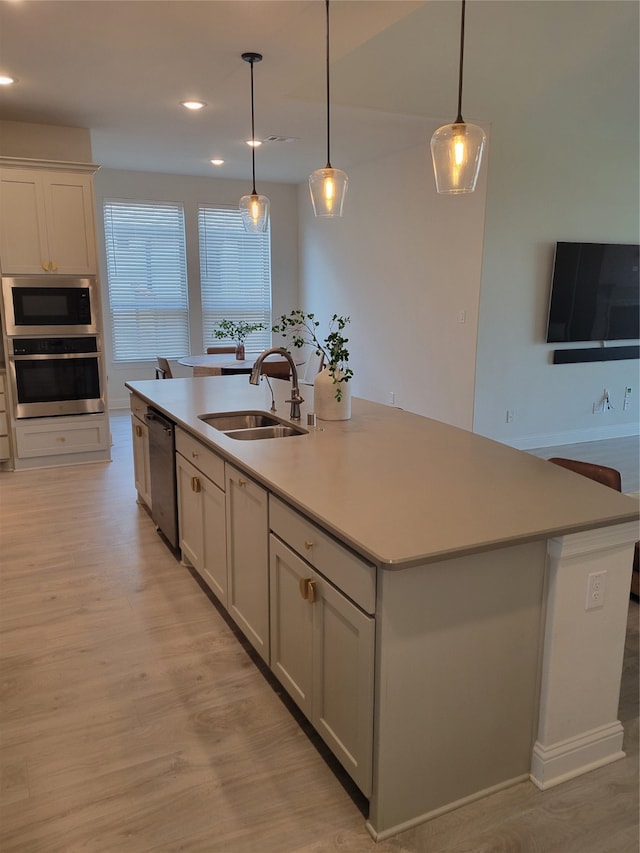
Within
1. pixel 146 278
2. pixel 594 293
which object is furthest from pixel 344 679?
Answer: pixel 146 278

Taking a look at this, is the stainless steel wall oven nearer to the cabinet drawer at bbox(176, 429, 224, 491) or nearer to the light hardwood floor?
the light hardwood floor

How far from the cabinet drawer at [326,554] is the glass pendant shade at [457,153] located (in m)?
1.36

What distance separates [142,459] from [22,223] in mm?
2246

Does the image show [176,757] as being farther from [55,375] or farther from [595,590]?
[55,375]

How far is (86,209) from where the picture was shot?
16.2 ft

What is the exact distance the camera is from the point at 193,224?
7.80m

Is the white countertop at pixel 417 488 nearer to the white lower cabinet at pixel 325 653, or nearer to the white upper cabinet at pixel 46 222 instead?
the white lower cabinet at pixel 325 653

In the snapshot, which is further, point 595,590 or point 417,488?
point 417,488

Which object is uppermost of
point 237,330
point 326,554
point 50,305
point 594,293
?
point 594,293

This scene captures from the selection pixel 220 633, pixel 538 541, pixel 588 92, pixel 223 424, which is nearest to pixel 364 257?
pixel 588 92

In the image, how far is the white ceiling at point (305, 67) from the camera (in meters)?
3.03

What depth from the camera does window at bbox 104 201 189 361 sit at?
7508mm

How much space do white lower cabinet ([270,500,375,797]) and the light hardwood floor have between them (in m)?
0.17

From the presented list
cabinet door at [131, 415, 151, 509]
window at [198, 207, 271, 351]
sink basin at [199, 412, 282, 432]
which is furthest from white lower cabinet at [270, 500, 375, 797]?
window at [198, 207, 271, 351]
